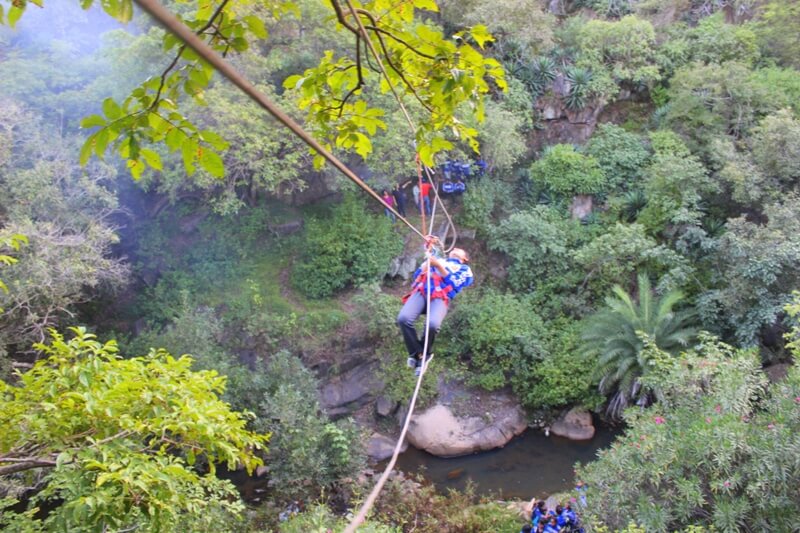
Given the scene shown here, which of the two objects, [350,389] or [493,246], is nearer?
[350,389]

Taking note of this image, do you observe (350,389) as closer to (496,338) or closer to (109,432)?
(496,338)

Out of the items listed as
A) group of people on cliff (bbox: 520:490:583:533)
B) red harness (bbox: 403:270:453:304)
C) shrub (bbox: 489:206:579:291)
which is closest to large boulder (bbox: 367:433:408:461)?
group of people on cliff (bbox: 520:490:583:533)

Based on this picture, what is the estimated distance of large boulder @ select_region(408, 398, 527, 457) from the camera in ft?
28.5

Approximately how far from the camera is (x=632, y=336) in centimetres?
830

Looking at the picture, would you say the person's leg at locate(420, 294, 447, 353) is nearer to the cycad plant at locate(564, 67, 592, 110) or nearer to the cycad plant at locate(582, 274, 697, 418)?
the cycad plant at locate(582, 274, 697, 418)

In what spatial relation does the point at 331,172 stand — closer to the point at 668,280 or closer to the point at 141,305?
the point at 141,305

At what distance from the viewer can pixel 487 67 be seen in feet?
6.91

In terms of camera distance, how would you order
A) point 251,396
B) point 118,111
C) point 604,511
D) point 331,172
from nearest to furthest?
point 118,111 → point 604,511 → point 251,396 → point 331,172

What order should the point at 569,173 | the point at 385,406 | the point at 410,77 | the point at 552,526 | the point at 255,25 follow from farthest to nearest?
the point at 569,173 → the point at 385,406 → the point at 552,526 → the point at 410,77 → the point at 255,25

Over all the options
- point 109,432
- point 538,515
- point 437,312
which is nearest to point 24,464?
point 109,432

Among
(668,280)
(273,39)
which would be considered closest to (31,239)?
(273,39)

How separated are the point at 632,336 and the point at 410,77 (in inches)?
283

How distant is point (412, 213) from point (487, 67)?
952 centimetres

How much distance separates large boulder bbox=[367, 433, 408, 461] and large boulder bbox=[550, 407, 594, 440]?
2.46 metres
